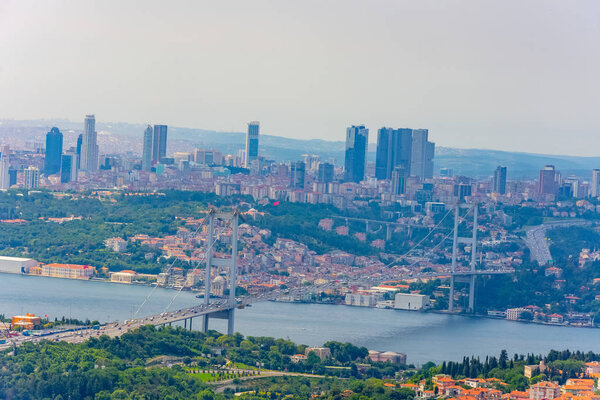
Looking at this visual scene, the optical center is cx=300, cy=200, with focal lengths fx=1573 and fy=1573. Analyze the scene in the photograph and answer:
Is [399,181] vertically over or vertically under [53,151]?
under

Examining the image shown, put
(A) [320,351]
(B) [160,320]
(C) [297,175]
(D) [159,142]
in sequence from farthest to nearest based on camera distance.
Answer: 1. (D) [159,142]
2. (C) [297,175]
3. (B) [160,320]
4. (A) [320,351]

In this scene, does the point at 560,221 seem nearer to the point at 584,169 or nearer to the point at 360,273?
the point at 360,273

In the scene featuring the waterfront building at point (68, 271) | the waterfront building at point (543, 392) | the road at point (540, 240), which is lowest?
the waterfront building at point (68, 271)

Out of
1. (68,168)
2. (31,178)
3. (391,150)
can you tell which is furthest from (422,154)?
(31,178)

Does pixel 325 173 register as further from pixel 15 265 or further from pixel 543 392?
pixel 543 392

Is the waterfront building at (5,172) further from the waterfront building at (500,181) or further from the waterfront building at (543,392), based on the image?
the waterfront building at (543,392)

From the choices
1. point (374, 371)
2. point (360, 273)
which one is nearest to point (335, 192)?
point (360, 273)

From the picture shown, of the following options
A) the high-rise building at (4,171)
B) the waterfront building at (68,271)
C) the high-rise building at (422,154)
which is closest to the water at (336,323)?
the waterfront building at (68,271)
